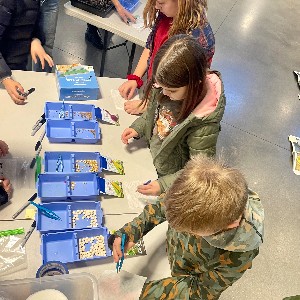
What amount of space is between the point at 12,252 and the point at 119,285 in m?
0.41

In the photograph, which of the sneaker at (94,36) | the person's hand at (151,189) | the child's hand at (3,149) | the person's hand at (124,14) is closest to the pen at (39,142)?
the child's hand at (3,149)

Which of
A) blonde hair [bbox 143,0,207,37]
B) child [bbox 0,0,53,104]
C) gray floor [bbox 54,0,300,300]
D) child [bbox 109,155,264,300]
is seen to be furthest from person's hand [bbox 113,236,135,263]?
gray floor [bbox 54,0,300,300]

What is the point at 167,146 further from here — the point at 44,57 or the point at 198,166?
the point at 44,57

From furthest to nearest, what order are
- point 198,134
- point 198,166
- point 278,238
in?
point 278,238, point 198,134, point 198,166

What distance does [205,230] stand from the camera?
124 cm

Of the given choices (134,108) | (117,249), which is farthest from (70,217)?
(134,108)

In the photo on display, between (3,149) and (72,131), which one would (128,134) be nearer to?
(72,131)

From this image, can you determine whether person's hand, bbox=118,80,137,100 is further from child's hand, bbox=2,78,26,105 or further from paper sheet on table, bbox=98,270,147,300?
paper sheet on table, bbox=98,270,147,300

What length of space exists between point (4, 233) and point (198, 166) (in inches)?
32.1

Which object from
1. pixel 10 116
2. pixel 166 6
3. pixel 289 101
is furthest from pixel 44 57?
pixel 289 101

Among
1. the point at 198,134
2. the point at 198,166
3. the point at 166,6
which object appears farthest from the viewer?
the point at 166,6

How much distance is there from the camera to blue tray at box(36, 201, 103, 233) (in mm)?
1618

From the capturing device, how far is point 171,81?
1.63 meters

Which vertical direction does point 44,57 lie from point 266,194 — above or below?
above
